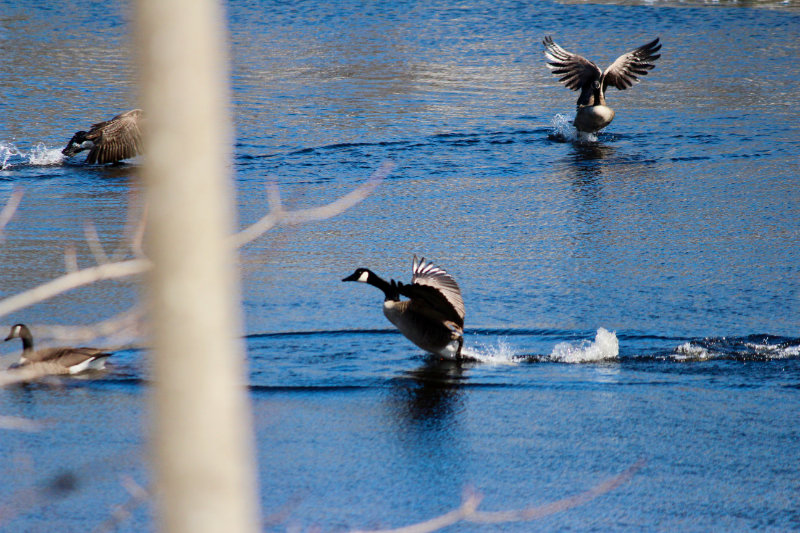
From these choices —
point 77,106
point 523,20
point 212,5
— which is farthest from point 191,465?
point 523,20

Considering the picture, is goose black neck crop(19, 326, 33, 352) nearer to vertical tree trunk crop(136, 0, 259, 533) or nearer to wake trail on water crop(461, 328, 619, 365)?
wake trail on water crop(461, 328, 619, 365)

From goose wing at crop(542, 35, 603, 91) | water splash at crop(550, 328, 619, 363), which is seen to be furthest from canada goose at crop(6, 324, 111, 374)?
goose wing at crop(542, 35, 603, 91)

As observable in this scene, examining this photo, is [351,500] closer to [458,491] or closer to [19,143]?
[458,491]

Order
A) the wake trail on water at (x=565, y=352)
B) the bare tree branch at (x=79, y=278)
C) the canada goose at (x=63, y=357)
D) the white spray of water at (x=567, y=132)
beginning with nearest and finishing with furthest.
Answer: the bare tree branch at (x=79, y=278)
the canada goose at (x=63, y=357)
the wake trail on water at (x=565, y=352)
the white spray of water at (x=567, y=132)

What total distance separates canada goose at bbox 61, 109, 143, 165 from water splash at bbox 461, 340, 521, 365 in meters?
7.27

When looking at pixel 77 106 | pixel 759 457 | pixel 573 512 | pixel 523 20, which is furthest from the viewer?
pixel 523 20

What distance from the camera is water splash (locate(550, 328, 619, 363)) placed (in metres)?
6.72

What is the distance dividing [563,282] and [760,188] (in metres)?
3.98

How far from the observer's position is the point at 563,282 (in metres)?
8.15

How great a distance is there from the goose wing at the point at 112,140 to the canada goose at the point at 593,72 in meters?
5.44

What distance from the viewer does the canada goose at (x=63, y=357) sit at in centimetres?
629

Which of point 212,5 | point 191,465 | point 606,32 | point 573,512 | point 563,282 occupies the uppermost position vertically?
point 606,32

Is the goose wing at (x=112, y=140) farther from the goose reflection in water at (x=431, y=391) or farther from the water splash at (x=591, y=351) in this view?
the water splash at (x=591, y=351)

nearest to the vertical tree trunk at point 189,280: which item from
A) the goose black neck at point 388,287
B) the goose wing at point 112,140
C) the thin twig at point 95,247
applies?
the thin twig at point 95,247
